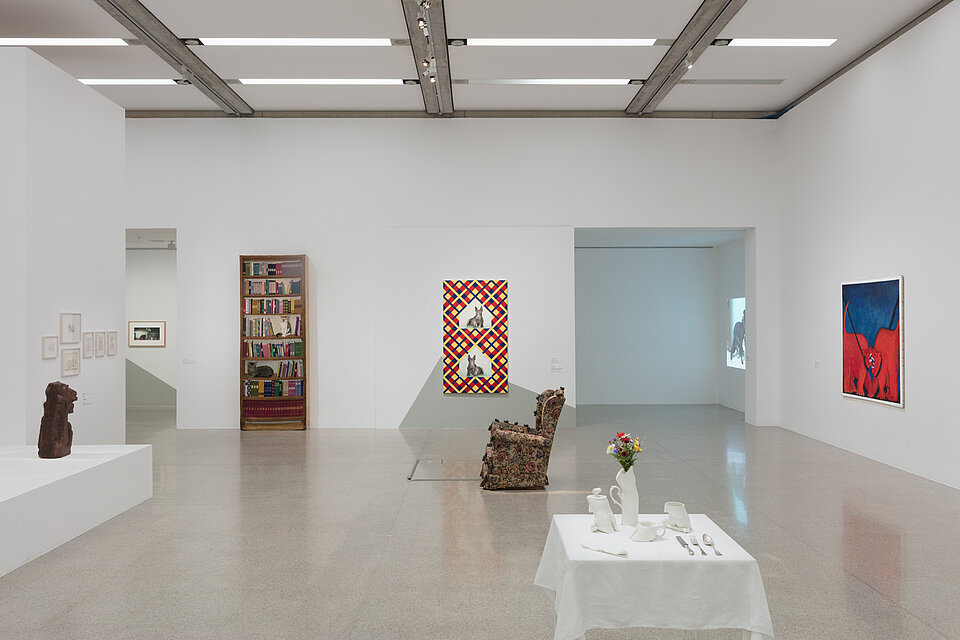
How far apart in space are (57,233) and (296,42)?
146 inches

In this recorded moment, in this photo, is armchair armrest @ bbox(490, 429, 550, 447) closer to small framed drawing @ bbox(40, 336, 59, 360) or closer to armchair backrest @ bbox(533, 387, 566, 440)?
armchair backrest @ bbox(533, 387, 566, 440)

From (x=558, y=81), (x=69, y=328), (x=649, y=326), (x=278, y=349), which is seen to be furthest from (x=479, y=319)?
(x=69, y=328)

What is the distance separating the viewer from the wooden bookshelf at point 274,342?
11805 mm

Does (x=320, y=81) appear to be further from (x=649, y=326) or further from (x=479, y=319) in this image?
(x=649, y=326)

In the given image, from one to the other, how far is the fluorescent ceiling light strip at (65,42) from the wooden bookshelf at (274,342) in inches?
148

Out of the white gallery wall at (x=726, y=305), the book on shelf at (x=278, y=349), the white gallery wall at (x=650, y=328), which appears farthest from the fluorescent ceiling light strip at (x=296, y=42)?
the white gallery wall at (x=726, y=305)

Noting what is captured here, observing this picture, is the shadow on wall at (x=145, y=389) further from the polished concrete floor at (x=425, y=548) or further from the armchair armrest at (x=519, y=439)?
the armchair armrest at (x=519, y=439)

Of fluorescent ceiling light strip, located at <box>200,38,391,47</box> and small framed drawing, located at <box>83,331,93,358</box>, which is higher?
fluorescent ceiling light strip, located at <box>200,38,391,47</box>

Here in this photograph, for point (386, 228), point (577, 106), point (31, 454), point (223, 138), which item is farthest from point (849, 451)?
point (223, 138)

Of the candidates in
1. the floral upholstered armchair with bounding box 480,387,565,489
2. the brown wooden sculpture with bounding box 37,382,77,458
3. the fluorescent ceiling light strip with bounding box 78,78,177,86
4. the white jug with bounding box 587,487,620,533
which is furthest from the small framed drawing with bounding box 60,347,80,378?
the white jug with bounding box 587,487,620,533

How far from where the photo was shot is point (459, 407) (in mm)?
11961

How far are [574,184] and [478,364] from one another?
3390 mm

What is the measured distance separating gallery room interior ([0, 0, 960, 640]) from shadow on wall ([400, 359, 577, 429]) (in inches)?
2.0

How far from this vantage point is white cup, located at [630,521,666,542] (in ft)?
11.4
